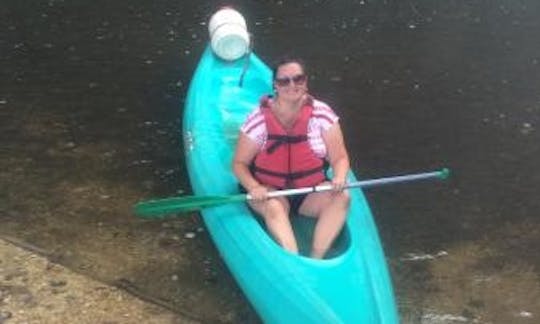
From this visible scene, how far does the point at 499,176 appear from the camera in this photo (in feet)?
20.7

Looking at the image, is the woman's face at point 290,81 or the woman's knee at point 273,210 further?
the woman's knee at point 273,210

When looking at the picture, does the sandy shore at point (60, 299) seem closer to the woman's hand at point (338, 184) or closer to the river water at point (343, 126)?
the river water at point (343, 126)

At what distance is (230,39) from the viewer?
6.67 metres

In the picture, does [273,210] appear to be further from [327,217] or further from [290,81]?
[290,81]

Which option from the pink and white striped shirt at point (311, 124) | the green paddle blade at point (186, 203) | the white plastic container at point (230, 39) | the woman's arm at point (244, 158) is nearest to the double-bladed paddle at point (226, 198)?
the green paddle blade at point (186, 203)

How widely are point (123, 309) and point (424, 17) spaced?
717 cm

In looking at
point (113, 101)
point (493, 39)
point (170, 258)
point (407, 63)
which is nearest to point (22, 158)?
point (113, 101)

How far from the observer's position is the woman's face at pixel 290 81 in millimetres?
4332

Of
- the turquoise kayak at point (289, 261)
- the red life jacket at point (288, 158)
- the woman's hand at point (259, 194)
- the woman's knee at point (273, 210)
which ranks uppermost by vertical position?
the red life jacket at point (288, 158)

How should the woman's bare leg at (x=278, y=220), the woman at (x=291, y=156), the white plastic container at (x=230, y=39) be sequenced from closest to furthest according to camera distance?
the woman's bare leg at (x=278, y=220) < the woman at (x=291, y=156) < the white plastic container at (x=230, y=39)

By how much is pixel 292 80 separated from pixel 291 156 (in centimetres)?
53

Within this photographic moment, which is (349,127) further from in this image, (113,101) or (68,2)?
(68,2)

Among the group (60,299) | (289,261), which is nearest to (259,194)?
(289,261)

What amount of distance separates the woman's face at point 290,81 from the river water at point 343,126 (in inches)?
52.8
